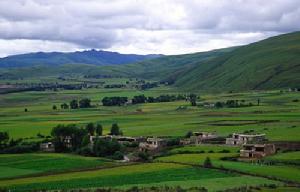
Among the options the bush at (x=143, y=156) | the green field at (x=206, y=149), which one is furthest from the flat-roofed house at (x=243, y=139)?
the bush at (x=143, y=156)

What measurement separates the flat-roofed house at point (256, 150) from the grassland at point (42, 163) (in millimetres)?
19035

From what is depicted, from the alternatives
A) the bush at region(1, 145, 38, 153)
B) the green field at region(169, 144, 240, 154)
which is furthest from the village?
the bush at region(1, 145, 38, 153)

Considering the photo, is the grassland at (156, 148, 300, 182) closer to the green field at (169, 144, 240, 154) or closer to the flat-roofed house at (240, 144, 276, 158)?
the flat-roofed house at (240, 144, 276, 158)

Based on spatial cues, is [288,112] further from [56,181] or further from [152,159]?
[56,181]

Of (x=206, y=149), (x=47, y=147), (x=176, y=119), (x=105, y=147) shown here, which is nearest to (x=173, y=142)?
(x=206, y=149)

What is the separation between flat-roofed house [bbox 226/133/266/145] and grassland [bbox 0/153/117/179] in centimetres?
2310

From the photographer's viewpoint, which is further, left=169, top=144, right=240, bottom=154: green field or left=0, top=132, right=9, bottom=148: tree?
left=0, top=132, right=9, bottom=148: tree

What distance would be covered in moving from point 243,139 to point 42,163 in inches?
1339

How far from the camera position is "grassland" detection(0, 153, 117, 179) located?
76125 millimetres

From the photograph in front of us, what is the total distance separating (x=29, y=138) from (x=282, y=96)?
100656 millimetres

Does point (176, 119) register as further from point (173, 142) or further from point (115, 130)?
point (173, 142)

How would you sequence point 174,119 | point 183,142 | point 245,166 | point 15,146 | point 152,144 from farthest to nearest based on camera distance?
1. point 174,119
2. point 183,142
3. point 15,146
4. point 152,144
5. point 245,166

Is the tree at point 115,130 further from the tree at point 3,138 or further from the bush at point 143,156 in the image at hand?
the bush at point 143,156

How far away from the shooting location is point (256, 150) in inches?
3369
